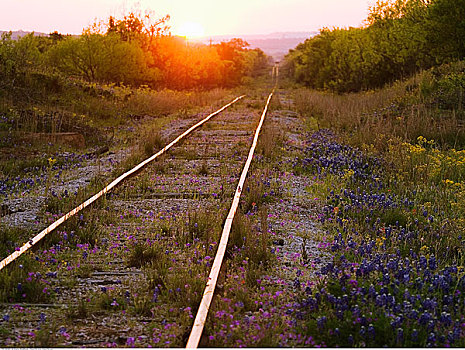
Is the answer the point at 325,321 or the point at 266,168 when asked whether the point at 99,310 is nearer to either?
the point at 325,321

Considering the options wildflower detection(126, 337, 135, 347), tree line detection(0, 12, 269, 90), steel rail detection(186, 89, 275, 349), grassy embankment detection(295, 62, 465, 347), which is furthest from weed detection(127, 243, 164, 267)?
tree line detection(0, 12, 269, 90)

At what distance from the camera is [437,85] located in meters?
15.4

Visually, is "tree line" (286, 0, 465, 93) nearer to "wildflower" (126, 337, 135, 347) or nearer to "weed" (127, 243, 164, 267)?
"weed" (127, 243, 164, 267)

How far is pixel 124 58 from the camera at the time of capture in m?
32.7

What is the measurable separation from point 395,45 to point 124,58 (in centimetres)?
1702

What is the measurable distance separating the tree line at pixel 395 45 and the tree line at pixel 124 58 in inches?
456

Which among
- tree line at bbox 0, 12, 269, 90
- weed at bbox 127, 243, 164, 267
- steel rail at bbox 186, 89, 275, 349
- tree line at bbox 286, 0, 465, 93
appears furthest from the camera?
tree line at bbox 0, 12, 269, 90

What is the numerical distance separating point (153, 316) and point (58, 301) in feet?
2.70

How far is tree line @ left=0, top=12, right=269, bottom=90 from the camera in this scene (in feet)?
68.0

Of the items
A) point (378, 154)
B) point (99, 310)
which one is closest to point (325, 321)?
point (99, 310)

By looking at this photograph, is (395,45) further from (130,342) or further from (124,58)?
(130,342)

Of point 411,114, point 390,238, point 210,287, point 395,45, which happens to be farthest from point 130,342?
point 395,45

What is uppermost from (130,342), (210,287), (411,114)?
(411,114)

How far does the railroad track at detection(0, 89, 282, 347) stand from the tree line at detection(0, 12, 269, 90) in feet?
35.2
